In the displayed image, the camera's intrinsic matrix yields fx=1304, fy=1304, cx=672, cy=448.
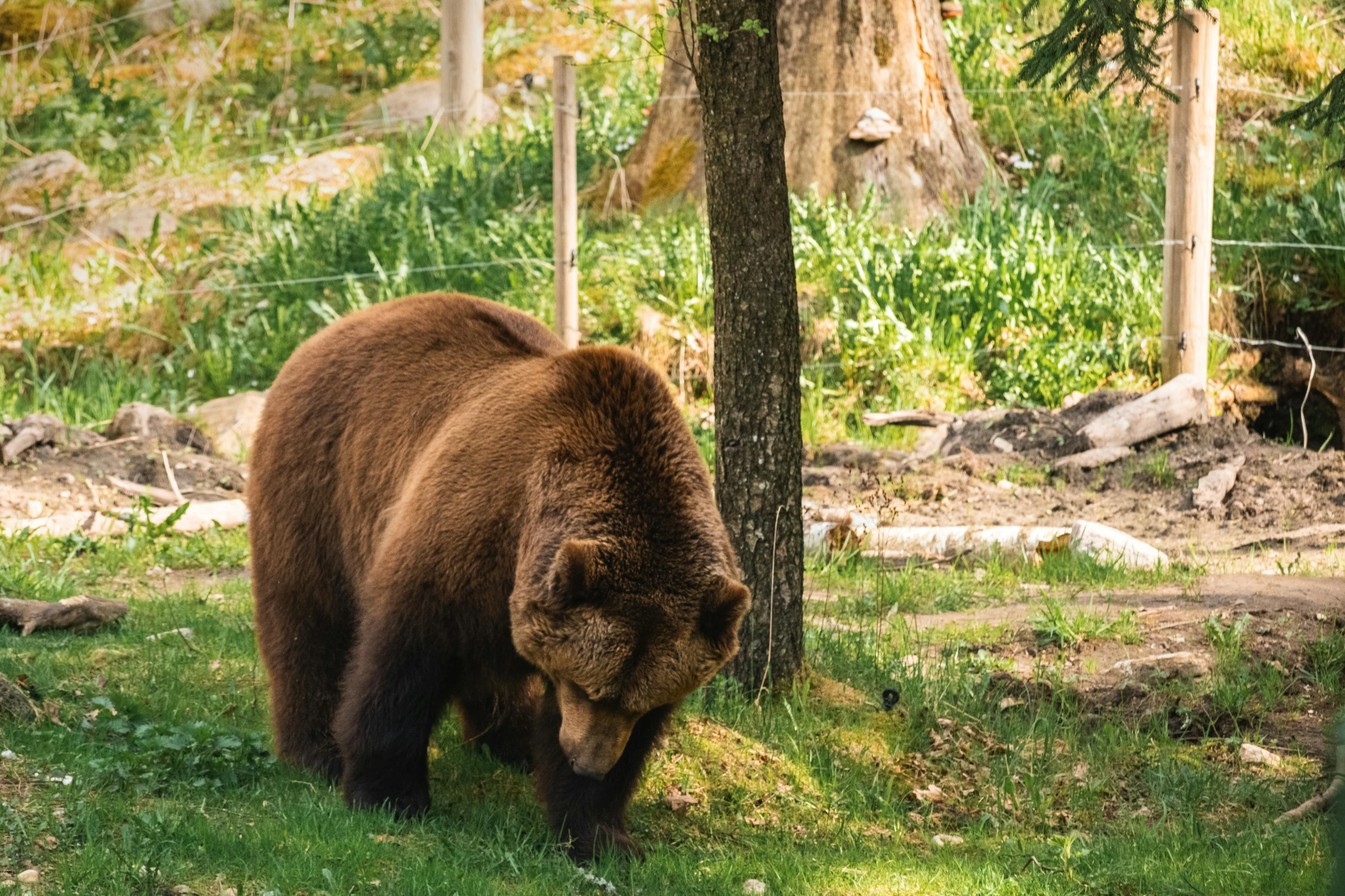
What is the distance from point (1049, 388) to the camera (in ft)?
33.3

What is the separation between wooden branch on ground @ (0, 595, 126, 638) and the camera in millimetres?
6074

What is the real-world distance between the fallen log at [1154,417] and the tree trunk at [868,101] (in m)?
3.12

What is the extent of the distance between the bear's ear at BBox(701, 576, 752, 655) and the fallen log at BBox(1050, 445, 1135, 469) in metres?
5.41

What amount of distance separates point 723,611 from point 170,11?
16.1 m

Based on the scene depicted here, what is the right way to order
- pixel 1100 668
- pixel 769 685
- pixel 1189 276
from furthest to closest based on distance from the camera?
pixel 1189 276 → pixel 1100 668 → pixel 769 685

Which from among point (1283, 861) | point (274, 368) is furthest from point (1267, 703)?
point (274, 368)

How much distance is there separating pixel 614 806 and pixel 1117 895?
5.28ft

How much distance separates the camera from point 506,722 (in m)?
5.12

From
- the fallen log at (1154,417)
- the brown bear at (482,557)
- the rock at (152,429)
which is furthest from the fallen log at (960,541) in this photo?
the rock at (152,429)

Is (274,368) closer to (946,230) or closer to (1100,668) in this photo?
(946,230)

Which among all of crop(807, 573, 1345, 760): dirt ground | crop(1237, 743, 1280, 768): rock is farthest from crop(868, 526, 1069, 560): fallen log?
crop(1237, 743, 1280, 768): rock

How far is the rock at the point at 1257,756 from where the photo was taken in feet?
16.8

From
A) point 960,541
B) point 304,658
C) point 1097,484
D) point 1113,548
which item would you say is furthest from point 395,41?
point 304,658

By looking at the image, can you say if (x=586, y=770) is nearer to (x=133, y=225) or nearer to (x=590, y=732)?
(x=590, y=732)
